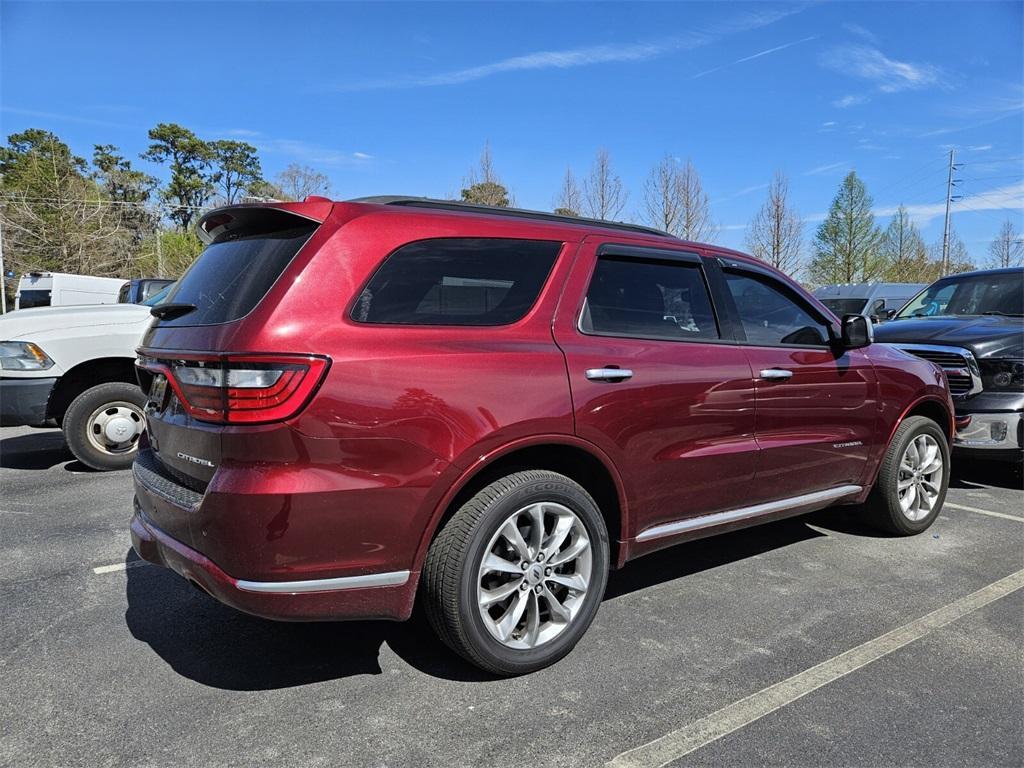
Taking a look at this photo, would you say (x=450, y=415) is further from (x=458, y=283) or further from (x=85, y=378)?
(x=85, y=378)

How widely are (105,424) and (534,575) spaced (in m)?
4.98

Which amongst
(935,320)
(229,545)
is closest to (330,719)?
(229,545)

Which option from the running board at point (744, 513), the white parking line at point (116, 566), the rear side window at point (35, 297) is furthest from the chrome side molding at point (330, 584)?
the rear side window at point (35, 297)

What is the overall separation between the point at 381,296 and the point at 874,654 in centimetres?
255

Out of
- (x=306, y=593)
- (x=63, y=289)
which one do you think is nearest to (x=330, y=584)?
(x=306, y=593)

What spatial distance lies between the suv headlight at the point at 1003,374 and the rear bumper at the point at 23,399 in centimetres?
771

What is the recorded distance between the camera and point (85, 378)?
629cm

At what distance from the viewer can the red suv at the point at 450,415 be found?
7.73 ft

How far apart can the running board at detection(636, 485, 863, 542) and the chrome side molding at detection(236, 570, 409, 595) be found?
3.90ft

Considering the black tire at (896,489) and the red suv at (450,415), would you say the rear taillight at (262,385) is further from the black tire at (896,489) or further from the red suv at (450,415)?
the black tire at (896,489)

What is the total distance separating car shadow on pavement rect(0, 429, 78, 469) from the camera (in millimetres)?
6734

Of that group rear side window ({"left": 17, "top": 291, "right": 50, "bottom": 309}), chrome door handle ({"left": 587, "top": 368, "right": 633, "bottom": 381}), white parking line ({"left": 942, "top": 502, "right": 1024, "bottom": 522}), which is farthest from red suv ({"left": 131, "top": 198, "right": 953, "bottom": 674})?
rear side window ({"left": 17, "top": 291, "right": 50, "bottom": 309})

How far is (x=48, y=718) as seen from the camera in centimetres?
251

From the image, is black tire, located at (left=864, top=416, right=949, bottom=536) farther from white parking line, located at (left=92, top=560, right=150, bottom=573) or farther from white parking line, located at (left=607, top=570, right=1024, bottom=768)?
white parking line, located at (left=92, top=560, right=150, bottom=573)
